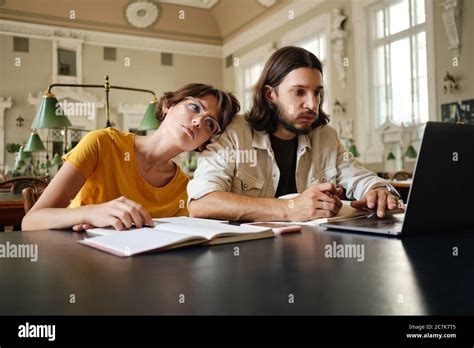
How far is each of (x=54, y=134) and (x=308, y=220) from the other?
10.6 meters

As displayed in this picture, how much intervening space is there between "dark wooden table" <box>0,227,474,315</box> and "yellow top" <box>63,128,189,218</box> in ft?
2.72

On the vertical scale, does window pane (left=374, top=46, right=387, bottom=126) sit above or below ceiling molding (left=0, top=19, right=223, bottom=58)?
below

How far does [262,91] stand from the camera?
192 centimetres

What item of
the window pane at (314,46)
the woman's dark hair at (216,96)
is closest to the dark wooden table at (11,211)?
the woman's dark hair at (216,96)

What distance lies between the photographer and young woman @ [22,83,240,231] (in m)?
1.58

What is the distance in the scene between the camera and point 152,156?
178 centimetres

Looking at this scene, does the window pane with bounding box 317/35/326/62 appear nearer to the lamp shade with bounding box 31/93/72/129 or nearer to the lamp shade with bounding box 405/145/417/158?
the lamp shade with bounding box 405/145/417/158

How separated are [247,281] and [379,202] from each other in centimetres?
81

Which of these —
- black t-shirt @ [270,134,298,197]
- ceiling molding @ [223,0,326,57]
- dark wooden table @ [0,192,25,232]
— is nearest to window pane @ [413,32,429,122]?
ceiling molding @ [223,0,326,57]

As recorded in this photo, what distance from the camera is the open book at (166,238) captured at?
0.77m

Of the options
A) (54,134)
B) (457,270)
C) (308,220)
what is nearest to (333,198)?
(308,220)

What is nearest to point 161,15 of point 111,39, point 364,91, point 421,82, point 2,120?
point 111,39

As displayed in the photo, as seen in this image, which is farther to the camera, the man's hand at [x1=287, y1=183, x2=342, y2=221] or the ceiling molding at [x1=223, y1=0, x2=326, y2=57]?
the ceiling molding at [x1=223, y1=0, x2=326, y2=57]

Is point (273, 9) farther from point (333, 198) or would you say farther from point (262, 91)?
point (333, 198)
